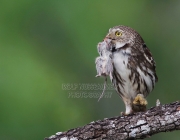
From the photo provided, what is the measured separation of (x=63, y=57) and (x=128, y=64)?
4.08 metres

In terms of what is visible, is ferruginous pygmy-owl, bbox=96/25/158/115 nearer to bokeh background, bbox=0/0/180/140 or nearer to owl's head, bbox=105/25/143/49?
owl's head, bbox=105/25/143/49

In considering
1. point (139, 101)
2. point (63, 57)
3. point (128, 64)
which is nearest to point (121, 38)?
point (128, 64)

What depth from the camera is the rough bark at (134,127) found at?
5.23m

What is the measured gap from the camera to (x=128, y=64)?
617 cm

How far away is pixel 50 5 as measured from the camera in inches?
402

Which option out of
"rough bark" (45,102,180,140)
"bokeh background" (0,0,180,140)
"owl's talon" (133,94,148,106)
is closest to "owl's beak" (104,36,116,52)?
"owl's talon" (133,94,148,106)

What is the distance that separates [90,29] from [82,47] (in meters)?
0.34

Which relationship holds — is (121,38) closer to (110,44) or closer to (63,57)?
(110,44)

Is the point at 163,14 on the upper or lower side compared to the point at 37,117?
upper

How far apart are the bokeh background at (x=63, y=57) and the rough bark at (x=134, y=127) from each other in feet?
9.05

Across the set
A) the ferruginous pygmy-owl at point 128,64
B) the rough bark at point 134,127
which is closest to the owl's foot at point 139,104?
the ferruginous pygmy-owl at point 128,64

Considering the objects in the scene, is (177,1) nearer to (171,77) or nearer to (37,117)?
(171,77)

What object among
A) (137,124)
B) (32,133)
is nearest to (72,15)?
(32,133)

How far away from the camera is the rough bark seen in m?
5.23
